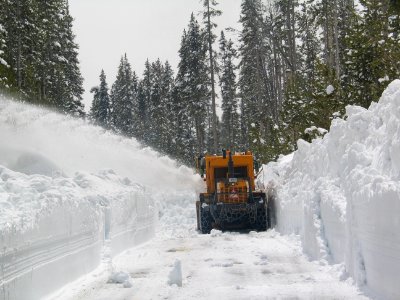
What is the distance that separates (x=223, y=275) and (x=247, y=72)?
39.7m

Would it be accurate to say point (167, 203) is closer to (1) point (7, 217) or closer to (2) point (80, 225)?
(2) point (80, 225)

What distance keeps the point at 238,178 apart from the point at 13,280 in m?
12.0

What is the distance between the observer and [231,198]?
53.7ft

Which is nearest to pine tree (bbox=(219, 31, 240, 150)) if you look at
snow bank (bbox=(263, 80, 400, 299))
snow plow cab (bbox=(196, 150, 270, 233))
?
snow plow cab (bbox=(196, 150, 270, 233))

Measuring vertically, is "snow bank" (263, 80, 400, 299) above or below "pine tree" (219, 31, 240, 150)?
below

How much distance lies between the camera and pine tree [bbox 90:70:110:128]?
2876 inches

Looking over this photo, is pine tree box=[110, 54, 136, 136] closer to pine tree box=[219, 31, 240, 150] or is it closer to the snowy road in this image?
pine tree box=[219, 31, 240, 150]

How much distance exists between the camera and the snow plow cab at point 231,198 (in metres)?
15.9

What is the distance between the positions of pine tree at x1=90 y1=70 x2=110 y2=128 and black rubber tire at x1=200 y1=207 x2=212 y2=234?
58.5m

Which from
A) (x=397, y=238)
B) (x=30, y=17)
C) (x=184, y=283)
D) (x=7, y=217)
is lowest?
(x=184, y=283)

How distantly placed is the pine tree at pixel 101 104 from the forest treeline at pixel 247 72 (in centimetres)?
15

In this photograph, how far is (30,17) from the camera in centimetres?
2958

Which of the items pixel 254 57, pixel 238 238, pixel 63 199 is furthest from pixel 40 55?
pixel 63 199

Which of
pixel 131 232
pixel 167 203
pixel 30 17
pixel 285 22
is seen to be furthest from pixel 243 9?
pixel 131 232
